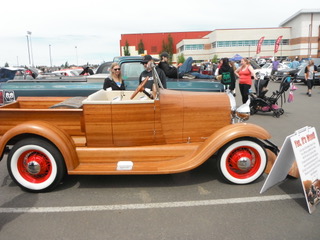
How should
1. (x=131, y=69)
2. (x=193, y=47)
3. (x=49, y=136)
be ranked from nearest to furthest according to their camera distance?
(x=49, y=136) < (x=131, y=69) < (x=193, y=47)

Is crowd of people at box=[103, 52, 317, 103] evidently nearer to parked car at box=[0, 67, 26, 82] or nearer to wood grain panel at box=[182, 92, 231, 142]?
wood grain panel at box=[182, 92, 231, 142]

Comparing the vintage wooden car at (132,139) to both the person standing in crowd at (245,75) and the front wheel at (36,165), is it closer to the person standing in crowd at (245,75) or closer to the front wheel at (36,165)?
the front wheel at (36,165)

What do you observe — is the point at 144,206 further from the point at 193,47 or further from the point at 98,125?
the point at 193,47

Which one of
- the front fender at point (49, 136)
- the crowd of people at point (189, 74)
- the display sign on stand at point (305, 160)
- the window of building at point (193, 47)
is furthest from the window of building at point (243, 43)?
the front fender at point (49, 136)

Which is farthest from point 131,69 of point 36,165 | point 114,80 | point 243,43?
point 243,43

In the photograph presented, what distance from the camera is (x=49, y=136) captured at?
11.1 feet

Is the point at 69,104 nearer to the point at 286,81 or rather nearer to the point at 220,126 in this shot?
the point at 220,126

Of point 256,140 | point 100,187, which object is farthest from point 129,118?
point 256,140

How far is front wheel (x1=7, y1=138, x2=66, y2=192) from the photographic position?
3.45 m

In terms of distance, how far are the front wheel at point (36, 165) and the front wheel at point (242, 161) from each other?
212 centimetres

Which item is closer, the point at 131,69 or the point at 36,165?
the point at 36,165

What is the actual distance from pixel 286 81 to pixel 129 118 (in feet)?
21.3

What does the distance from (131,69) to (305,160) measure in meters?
4.69

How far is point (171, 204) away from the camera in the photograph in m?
3.21
